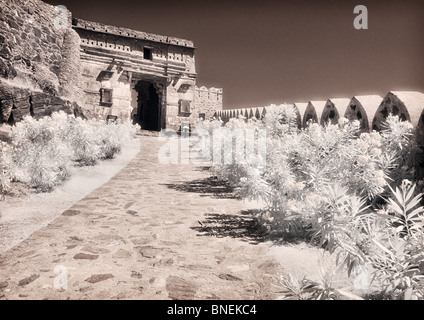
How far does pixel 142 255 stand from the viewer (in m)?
3.02

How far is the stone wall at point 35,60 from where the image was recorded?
798 centimetres

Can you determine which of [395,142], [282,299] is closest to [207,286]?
[282,299]

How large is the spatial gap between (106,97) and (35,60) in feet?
31.0

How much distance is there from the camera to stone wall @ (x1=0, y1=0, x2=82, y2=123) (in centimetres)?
798

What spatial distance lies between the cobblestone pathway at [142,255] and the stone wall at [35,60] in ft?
16.8

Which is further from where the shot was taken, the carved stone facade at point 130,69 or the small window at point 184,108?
the small window at point 184,108

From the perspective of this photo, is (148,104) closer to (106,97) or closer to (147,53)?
(147,53)

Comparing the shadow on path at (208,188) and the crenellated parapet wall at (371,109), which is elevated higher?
the crenellated parapet wall at (371,109)

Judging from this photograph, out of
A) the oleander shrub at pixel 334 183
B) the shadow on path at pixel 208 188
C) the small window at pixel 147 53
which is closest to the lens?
the oleander shrub at pixel 334 183

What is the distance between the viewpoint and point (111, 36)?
19609 mm

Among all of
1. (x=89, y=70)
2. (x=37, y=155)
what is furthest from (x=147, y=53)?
(x=37, y=155)

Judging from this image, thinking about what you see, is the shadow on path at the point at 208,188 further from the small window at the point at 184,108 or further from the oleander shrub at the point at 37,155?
the small window at the point at 184,108

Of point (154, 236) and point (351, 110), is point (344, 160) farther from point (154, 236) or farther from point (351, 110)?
point (154, 236)

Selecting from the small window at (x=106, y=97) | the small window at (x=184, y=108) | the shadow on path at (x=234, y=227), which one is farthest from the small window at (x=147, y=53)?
the shadow on path at (x=234, y=227)
